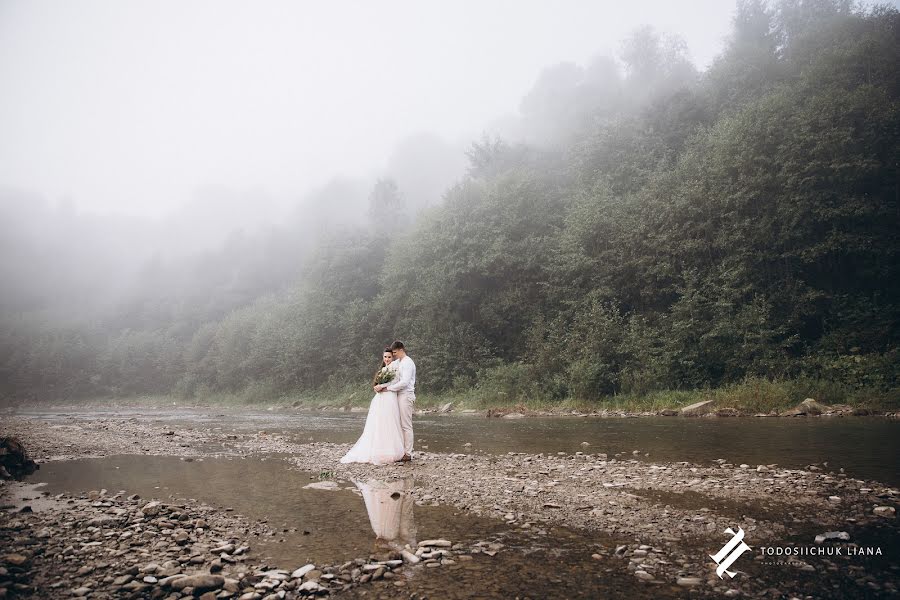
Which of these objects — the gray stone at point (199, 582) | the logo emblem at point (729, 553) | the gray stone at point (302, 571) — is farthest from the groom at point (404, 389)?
the logo emblem at point (729, 553)

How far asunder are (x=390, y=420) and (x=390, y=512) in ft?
17.0

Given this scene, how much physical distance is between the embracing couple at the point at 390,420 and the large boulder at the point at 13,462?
267 inches

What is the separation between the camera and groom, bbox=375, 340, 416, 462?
38.0 feet

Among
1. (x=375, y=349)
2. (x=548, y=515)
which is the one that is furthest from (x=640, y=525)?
(x=375, y=349)

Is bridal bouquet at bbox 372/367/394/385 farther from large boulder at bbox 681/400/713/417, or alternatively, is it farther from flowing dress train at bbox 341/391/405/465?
large boulder at bbox 681/400/713/417

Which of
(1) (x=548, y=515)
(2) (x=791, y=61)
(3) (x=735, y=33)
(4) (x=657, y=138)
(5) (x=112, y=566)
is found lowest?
(1) (x=548, y=515)

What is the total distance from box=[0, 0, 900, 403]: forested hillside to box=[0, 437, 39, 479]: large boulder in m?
21.4

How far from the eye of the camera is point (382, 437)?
1125 cm

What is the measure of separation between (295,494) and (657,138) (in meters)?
41.2

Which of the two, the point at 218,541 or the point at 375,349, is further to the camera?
the point at 375,349

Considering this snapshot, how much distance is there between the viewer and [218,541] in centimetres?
517

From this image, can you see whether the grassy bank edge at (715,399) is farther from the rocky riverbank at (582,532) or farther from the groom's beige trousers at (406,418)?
the groom's beige trousers at (406,418)

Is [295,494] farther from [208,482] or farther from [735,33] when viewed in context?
[735,33]

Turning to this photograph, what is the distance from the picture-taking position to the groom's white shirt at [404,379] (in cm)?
1183
